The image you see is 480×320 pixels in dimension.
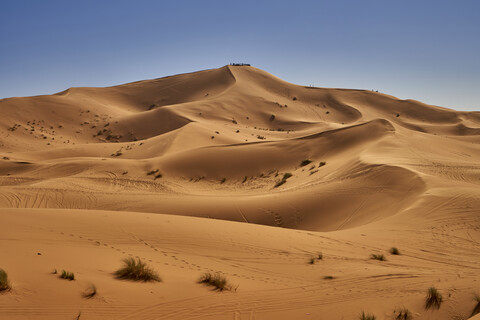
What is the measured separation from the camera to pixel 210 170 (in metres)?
24.6

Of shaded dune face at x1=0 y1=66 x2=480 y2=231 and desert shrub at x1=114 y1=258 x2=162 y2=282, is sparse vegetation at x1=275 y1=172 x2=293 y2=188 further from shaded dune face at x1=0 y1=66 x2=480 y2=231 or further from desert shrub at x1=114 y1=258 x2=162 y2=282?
desert shrub at x1=114 y1=258 x2=162 y2=282

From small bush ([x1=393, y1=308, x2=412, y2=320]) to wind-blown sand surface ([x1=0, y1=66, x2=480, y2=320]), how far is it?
0.31ft

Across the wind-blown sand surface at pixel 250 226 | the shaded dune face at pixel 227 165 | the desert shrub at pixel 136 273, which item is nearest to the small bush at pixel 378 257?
the wind-blown sand surface at pixel 250 226

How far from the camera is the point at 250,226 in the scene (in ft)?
33.8

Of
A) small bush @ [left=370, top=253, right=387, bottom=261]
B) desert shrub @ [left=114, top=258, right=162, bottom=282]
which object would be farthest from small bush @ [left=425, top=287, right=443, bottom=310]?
desert shrub @ [left=114, top=258, right=162, bottom=282]

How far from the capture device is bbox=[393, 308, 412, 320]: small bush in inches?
187

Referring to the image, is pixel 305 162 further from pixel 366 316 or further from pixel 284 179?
pixel 366 316

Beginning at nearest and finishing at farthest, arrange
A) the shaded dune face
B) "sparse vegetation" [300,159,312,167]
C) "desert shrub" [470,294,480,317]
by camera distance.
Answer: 1. "desert shrub" [470,294,480,317]
2. the shaded dune face
3. "sparse vegetation" [300,159,312,167]

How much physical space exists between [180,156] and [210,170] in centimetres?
348

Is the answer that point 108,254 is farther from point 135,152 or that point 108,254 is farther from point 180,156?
point 135,152

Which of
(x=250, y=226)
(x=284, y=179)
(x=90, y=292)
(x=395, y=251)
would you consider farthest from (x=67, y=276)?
(x=284, y=179)

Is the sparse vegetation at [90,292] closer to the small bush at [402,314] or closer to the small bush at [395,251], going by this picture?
the small bush at [402,314]

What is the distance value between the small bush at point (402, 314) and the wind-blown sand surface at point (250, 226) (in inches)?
3.7

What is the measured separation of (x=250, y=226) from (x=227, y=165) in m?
15.0
